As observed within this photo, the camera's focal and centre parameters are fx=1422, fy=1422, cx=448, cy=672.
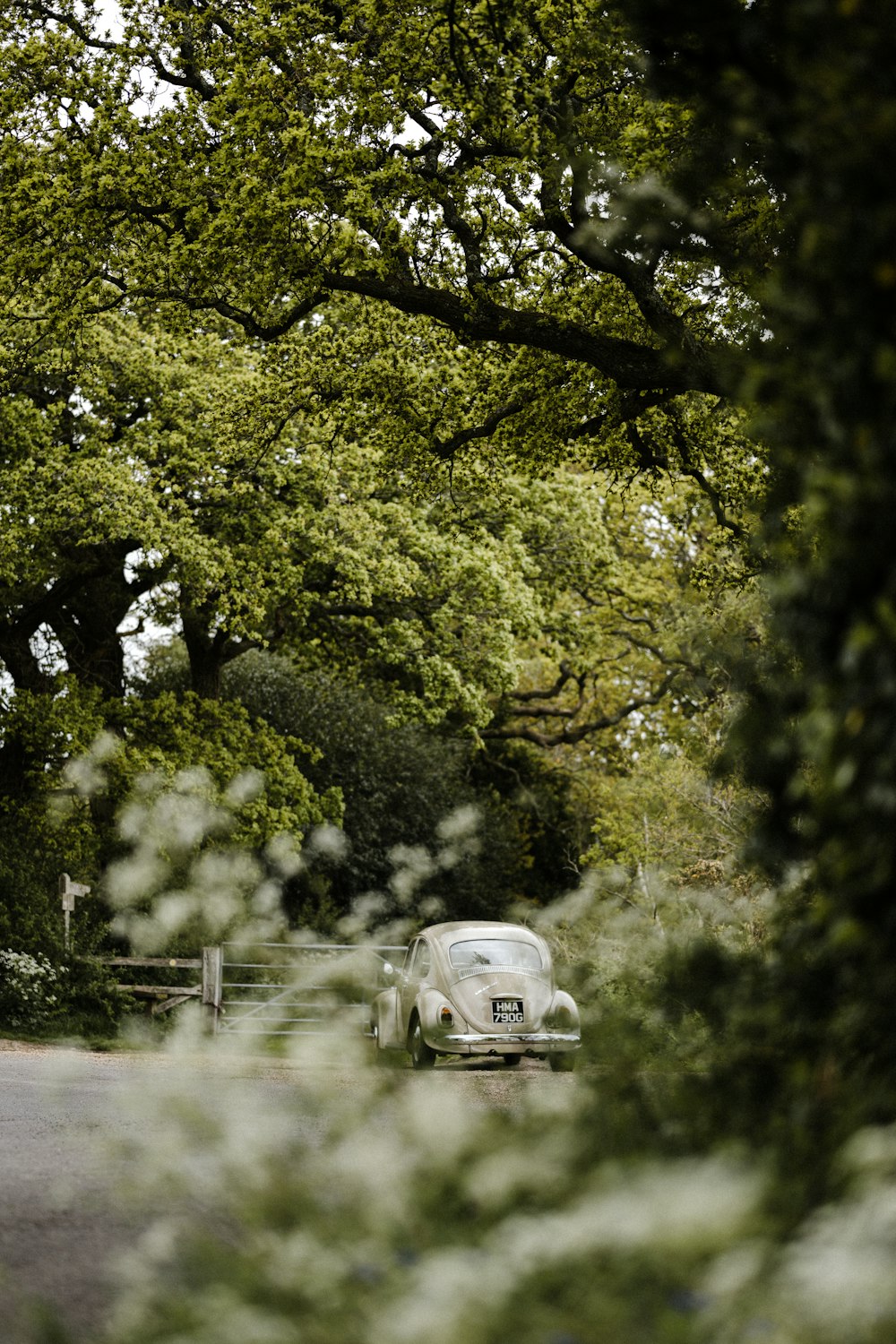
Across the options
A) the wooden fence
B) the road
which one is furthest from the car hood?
the wooden fence

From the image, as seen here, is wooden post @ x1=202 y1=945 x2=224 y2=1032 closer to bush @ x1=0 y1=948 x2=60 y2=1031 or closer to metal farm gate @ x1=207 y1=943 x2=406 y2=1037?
metal farm gate @ x1=207 y1=943 x2=406 y2=1037

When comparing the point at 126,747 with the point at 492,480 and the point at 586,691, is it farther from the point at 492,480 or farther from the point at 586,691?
the point at 586,691

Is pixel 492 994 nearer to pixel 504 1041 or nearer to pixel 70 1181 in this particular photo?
pixel 504 1041

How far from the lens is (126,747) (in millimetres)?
22281

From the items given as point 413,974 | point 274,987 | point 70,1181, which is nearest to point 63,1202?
point 70,1181

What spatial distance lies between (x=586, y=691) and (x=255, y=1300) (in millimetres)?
31772

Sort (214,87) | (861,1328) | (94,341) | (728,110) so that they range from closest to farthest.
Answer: (861,1328)
(728,110)
(214,87)
(94,341)

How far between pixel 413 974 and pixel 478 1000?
138cm

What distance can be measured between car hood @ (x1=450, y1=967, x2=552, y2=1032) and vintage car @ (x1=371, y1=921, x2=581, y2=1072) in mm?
10

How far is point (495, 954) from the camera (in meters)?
17.0

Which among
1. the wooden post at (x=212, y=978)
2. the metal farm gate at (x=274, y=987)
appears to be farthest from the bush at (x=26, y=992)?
the metal farm gate at (x=274, y=987)

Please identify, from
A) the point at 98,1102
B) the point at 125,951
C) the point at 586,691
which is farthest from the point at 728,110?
the point at 586,691

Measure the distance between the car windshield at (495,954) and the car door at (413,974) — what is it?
442 mm

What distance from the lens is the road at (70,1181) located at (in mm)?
4500
